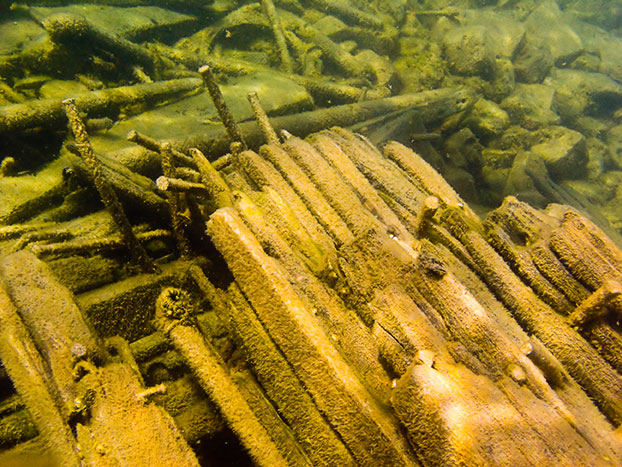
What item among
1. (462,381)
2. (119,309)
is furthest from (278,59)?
(462,381)

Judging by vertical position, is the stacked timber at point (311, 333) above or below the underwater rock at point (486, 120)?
below

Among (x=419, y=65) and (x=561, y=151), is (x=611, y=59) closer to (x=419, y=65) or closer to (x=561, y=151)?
(x=561, y=151)

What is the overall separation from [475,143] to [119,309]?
781 centimetres

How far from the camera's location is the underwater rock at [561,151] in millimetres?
8398

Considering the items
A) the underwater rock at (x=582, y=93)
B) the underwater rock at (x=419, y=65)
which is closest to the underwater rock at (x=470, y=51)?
the underwater rock at (x=419, y=65)

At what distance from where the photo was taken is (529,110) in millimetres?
9633

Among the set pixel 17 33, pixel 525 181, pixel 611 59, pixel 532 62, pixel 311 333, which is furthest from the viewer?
pixel 611 59

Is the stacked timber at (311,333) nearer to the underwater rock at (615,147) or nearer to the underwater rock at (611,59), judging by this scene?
the underwater rock at (615,147)

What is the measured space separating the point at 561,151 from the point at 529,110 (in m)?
2.01

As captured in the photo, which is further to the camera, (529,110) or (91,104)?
(529,110)

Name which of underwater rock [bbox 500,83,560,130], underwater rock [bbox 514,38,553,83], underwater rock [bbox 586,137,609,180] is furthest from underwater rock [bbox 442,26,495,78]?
underwater rock [bbox 586,137,609,180]

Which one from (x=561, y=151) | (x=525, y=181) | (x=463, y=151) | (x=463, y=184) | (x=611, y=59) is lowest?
(x=525, y=181)

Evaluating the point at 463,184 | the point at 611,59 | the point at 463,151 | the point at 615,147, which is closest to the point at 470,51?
the point at 463,151

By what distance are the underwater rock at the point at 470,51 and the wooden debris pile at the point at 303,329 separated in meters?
8.34
